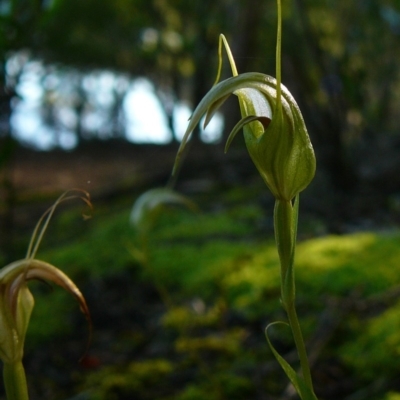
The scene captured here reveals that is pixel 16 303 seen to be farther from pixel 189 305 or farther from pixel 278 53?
pixel 189 305

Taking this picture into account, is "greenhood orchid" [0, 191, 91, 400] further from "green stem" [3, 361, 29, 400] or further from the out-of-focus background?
the out-of-focus background

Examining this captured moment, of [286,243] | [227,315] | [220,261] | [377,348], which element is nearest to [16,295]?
[286,243]

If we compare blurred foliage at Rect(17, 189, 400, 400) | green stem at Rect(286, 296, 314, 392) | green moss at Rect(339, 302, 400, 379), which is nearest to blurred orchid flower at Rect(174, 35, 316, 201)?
green stem at Rect(286, 296, 314, 392)

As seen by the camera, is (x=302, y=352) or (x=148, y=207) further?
(x=148, y=207)

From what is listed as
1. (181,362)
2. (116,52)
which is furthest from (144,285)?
(116,52)

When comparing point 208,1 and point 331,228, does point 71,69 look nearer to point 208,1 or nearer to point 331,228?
point 208,1

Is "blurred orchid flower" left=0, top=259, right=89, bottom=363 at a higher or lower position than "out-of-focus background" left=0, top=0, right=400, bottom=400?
higher
